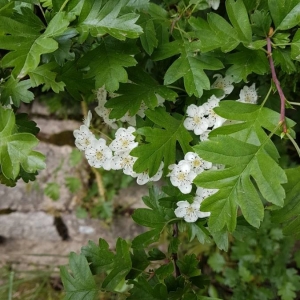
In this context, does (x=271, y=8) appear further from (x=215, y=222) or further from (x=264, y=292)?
(x=264, y=292)

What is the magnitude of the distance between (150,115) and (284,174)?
32cm

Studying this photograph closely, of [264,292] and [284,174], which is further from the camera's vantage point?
[264,292]

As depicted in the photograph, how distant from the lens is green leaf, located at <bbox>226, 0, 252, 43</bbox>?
877mm

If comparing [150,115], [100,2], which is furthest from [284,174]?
[100,2]

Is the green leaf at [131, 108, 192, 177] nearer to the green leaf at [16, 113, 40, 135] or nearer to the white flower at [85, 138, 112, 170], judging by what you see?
the white flower at [85, 138, 112, 170]

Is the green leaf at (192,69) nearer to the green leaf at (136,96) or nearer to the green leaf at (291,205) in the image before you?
the green leaf at (136,96)

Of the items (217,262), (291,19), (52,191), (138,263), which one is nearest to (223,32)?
(291,19)

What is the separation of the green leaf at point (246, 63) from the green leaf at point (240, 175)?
19cm

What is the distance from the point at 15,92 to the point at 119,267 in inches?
19.3

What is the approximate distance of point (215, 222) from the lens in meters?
0.83

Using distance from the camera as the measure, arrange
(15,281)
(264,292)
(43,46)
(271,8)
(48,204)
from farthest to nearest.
A: 1. (48,204)
2. (15,281)
3. (264,292)
4. (271,8)
5. (43,46)

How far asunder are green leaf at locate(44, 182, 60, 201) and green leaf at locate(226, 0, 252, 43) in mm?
1483

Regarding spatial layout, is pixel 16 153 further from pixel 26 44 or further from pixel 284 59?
pixel 284 59

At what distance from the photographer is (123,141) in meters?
0.96
